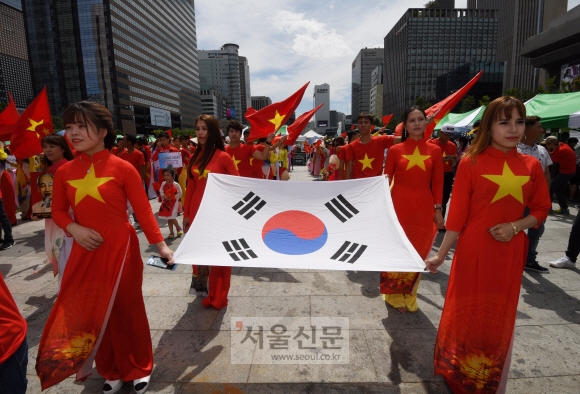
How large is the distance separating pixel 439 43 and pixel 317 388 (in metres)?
105

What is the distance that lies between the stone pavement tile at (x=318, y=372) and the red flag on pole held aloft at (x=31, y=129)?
17.4 ft

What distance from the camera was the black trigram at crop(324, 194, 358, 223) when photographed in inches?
97.9

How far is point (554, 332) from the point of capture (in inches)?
118

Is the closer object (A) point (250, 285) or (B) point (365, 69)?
(A) point (250, 285)

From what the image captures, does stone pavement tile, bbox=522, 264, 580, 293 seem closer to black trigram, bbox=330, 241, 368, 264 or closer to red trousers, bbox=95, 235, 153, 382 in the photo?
black trigram, bbox=330, 241, 368, 264

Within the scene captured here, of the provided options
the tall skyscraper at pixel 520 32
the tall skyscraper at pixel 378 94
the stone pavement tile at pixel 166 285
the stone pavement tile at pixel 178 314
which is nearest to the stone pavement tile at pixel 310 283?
the stone pavement tile at pixel 178 314

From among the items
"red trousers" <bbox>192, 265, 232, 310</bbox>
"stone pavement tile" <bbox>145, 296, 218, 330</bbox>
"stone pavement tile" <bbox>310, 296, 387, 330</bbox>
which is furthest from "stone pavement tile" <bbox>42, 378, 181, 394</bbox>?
"stone pavement tile" <bbox>310, 296, 387, 330</bbox>

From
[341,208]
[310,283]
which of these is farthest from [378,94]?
[341,208]

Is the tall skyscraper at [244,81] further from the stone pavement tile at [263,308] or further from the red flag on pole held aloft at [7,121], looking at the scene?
the stone pavement tile at [263,308]

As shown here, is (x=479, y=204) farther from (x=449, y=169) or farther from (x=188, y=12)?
(x=188, y=12)

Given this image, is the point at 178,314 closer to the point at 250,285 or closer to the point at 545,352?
the point at 250,285

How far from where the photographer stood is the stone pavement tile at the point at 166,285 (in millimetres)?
4016

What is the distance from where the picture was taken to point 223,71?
155 meters

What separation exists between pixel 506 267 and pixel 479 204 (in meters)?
0.41
